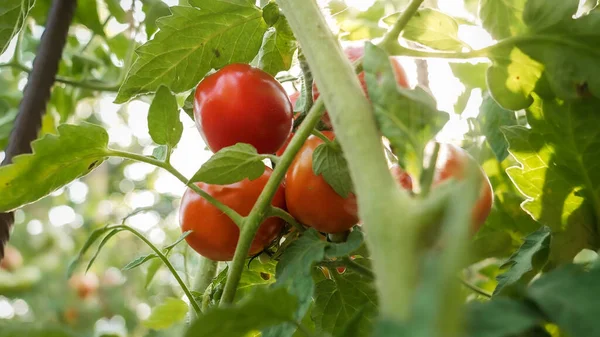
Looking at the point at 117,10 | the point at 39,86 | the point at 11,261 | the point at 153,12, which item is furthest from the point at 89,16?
the point at 11,261

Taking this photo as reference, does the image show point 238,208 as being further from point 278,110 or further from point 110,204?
point 110,204

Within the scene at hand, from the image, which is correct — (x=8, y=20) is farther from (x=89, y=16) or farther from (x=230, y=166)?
(x=89, y=16)

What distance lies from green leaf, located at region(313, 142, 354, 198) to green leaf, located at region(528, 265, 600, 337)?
0.60 feet

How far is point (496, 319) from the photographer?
232mm

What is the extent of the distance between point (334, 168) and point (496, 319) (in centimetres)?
23

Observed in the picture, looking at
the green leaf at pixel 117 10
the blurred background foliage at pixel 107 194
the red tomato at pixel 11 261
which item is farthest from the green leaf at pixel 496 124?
the red tomato at pixel 11 261

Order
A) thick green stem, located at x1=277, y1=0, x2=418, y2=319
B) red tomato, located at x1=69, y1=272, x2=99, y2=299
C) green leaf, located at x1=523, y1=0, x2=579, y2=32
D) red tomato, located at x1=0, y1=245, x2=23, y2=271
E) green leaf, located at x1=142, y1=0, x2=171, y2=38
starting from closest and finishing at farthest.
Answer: thick green stem, located at x1=277, y1=0, x2=418, y2=319
green leaf, located at x1=523, y1=0, x2=579, y2=32
green leaf, located at x1=142, y1=0, x2=171, y2=38
red tomato, located at x1=0, y1=245, x2=23, y2=271
red tomato, located at x1=69, y1=272, x2=99, y2=299

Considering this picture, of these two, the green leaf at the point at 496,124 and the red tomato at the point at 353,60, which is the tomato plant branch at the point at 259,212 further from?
the green leaf at the point at 496,124

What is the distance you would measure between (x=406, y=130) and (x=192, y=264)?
0.70 meters

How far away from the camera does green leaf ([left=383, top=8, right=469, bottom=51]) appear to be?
475mm

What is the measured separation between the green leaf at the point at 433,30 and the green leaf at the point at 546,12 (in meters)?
0.05

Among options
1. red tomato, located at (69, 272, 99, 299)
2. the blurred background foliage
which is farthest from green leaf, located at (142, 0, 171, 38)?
red tomato, located at (69, 272, 99, 299)

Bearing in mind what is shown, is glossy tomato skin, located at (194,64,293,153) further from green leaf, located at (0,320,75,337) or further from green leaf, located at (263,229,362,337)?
green leaf, located at (0,320,75,337)

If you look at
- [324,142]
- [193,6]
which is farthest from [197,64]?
[324,142]
